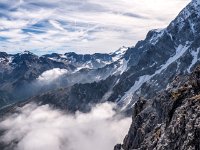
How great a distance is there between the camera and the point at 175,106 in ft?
392

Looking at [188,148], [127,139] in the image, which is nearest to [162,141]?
[188,148]

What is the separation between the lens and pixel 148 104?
18588cm

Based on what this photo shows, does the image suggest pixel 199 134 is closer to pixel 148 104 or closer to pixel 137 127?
pixel 137 127

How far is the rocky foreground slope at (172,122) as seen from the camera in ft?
295

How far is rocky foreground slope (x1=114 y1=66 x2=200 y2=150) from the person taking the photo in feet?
295

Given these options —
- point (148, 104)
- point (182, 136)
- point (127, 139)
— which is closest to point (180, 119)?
point (182, 136)

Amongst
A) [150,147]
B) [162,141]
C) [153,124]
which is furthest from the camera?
[153,124]

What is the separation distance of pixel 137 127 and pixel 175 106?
53949mm

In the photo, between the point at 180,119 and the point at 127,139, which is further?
the point at 127,139

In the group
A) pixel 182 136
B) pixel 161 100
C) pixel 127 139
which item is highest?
pixel 182 136

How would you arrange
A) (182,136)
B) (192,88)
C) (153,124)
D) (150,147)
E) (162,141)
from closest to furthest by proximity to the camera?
(182,136) < (162,141) < (150,147) < (192,88) < (153,124)

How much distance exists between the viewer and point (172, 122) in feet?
341

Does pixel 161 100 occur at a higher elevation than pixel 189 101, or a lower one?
lower

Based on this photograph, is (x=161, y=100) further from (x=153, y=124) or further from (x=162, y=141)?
(x=162, y=141)
